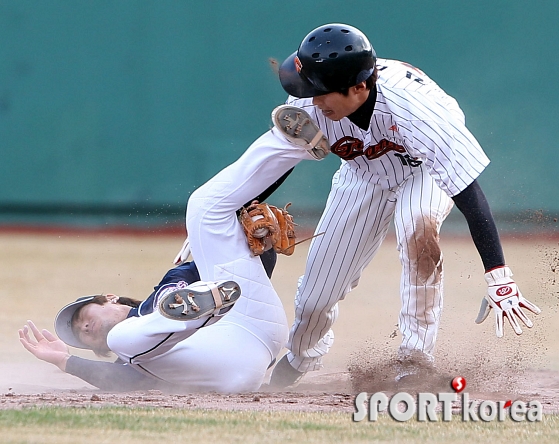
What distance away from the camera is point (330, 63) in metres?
2.91

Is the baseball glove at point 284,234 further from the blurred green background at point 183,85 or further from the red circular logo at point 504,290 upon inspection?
the blurred green background at point 183,85

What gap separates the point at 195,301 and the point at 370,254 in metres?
1.17

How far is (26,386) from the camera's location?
3395 millimetres

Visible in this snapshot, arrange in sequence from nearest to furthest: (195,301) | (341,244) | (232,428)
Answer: (232,428)
(195,301)
(341,244)

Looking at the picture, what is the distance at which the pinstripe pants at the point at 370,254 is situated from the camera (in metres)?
3.33

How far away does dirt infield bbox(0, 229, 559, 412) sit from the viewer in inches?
122

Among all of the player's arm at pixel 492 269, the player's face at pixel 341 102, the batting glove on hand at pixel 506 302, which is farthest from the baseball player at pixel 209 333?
the batting glove on hand at pixel 506 302

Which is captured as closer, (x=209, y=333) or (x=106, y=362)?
(x=209, y=333)

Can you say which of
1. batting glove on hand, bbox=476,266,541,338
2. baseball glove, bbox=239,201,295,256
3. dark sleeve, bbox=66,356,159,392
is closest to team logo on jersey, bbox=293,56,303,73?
baseball glove, bbox=239,201,295,256

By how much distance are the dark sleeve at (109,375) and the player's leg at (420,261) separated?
1.04 meters

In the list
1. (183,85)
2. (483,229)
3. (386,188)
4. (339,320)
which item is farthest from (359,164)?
(183,85)

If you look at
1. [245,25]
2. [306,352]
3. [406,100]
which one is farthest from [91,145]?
[406,100]

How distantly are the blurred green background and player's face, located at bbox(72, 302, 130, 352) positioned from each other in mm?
5650

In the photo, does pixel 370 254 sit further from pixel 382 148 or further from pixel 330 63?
pixel 330 63
